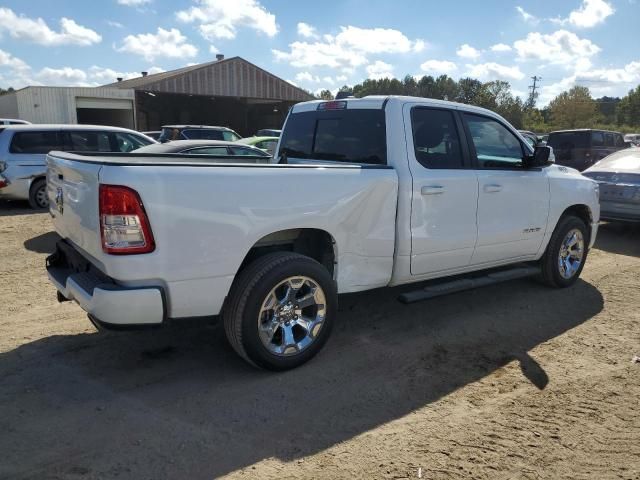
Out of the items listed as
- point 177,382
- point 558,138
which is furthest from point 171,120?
point 177,382

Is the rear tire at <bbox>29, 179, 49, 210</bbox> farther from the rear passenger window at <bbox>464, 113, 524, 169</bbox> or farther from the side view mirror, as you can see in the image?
the side view mirror

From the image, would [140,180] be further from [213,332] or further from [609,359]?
[609,359]

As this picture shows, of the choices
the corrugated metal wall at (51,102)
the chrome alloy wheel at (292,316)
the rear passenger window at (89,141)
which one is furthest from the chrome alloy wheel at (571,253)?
the corrugated metal wall at (51,102)

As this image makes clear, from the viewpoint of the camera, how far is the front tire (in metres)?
3.49

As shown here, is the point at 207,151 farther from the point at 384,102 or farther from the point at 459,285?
the point at 459,285

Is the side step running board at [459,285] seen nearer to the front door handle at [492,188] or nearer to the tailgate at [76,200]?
the front door handle at [492,188]

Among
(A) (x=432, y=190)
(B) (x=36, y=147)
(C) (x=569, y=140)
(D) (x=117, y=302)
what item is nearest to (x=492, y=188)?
(A) (x=432, y=190)

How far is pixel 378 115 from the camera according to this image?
4.44 m

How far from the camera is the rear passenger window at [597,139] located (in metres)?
15.7

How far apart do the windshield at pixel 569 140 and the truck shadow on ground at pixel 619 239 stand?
629 cm

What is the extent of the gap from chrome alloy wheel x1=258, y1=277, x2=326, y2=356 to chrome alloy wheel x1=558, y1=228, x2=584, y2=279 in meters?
3.38

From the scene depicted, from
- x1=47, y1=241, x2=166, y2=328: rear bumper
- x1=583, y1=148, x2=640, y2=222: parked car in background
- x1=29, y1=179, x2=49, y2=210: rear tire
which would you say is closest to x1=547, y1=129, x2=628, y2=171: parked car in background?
x1=583, y1=148, x2=640, y2=222: parked car in background

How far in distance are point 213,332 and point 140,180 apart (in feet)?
6.53

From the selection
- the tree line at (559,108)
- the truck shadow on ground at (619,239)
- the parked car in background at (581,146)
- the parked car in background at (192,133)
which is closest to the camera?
the truck shadow on ground at (619,239)
